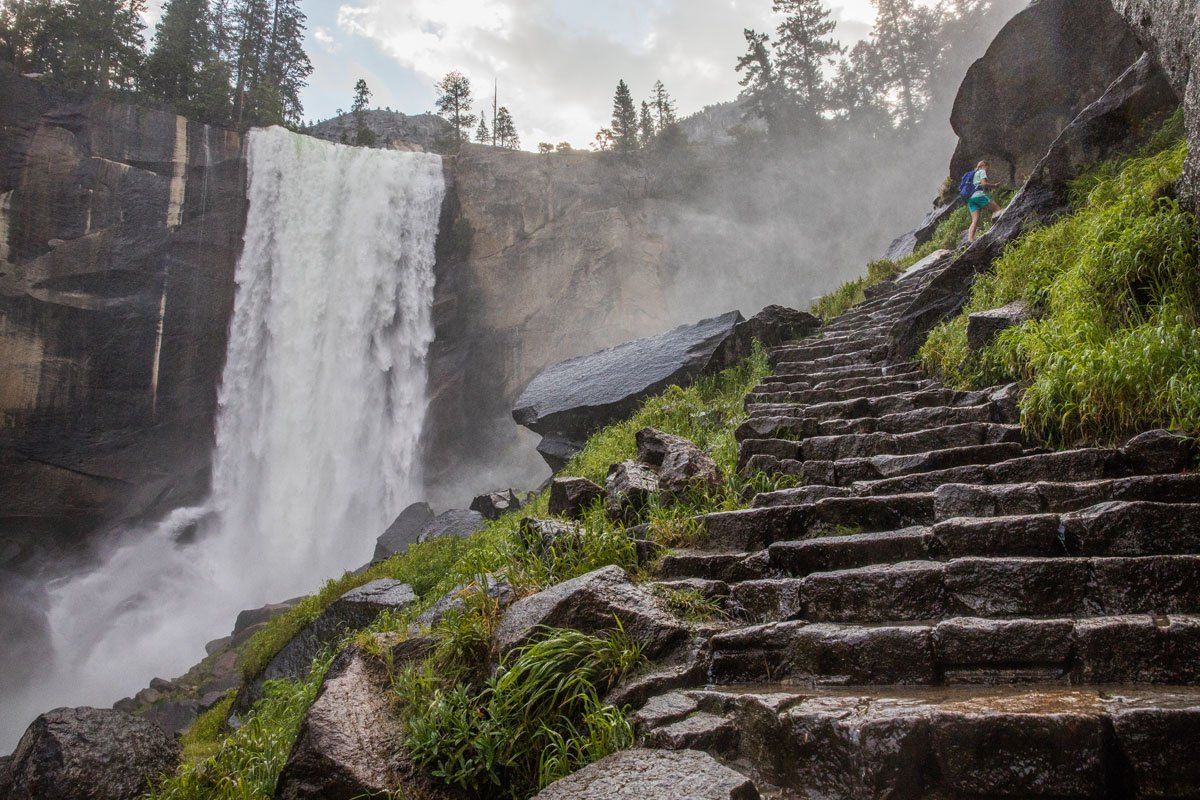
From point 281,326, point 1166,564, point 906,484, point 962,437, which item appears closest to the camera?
point 1166,564

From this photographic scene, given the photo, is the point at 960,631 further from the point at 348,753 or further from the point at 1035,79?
the point at 1035,79

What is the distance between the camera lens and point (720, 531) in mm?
4766

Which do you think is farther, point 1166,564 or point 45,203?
point 45,203

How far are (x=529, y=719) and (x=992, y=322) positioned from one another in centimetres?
564

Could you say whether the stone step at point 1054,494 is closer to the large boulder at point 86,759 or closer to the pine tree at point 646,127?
the large boulder at point 86,759

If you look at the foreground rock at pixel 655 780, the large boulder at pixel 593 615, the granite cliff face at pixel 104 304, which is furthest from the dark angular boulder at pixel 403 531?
the foreground rock at pixel 655 780

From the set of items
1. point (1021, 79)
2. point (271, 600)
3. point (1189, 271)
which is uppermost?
point (1021, 79)

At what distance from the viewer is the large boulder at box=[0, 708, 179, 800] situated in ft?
17.6

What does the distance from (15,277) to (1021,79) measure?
2772 cm

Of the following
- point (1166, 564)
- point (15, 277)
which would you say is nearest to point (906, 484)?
point (1166, 564)

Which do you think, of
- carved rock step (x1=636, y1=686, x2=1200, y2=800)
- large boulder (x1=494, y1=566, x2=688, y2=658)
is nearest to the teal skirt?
large boulder (x1=494, y1=566, x2=688, y2=658)

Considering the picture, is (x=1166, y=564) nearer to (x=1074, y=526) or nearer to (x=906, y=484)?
(x=1074, y=526)

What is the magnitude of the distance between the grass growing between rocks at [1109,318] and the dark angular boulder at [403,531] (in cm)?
1270

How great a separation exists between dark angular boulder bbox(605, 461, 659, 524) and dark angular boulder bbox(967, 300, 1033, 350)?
3443 millimetres
